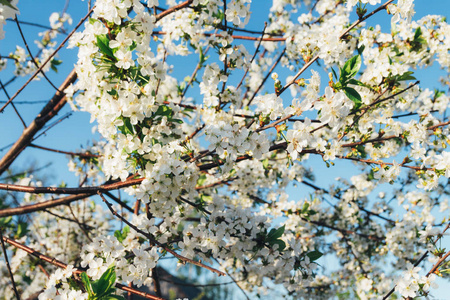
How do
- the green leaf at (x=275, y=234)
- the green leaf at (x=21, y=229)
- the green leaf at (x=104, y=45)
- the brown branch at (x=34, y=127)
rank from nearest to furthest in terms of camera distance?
1. the green leaf at (x=104, y=45)
2. the green leaf at (x=275, y=234)
3. the brown branch at (x=34, y=127)
4. the green leaf at (x=21, y=229)

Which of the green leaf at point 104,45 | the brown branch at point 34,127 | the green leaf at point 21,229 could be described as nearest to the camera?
the green leaf at point 104,45

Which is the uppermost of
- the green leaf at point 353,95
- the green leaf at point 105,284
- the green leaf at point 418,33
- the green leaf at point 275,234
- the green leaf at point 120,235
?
the green leaf at point 418,33

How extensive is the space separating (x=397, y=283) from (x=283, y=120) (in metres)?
1.60

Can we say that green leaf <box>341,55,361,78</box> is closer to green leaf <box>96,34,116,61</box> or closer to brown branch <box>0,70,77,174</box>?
green leaf <box>96,34,116,61</box>

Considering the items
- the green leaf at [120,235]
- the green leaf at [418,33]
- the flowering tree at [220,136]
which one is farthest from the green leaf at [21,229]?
the green leaf at [418,33]

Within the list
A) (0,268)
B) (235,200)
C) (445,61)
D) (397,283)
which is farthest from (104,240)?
(0,268)

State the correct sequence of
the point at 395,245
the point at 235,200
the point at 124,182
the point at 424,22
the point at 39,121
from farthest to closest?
the point at 235,200, the point at 395,245, the point at 424,22, the point at 39,121, the point at 124,182

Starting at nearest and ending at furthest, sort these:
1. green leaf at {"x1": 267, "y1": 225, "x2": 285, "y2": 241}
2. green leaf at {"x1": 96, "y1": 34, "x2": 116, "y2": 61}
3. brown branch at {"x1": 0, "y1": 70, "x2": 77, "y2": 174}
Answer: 1. green leaf at {"x1": 96, "y1": 34, "x2": 116, "y2": 61}
2. green leaf at {"x1": 267, "y1": 225, "x2": 285, "y2": 241}
3. brown branch at {"x1": 0, "y1": 70, "x2": 77, "y2": 174}

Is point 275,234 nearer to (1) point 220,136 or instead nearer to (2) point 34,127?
(1) point 220,136

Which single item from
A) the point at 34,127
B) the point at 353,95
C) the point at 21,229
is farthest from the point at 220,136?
the point at 21,229

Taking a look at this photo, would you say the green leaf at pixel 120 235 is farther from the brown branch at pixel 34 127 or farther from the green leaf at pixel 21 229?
the green leaf at pixel 21 229

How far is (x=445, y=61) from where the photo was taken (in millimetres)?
3893

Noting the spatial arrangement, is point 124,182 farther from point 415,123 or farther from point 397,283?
point 415,123

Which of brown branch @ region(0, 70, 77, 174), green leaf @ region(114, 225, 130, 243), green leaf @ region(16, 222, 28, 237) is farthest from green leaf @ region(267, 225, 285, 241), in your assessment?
green leaf @ region(16, 222, 28, 237)
